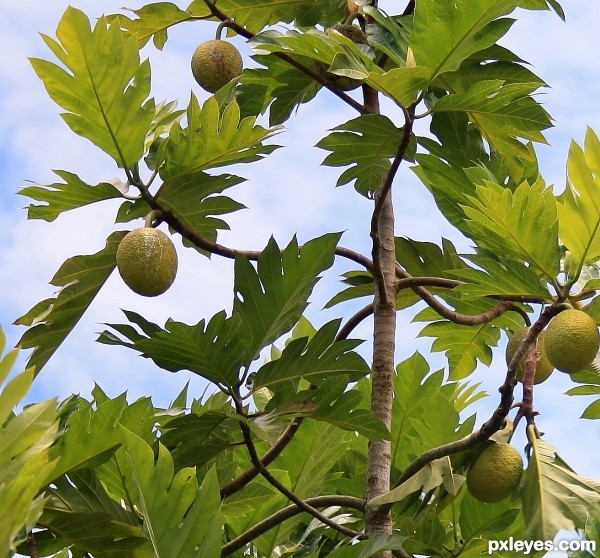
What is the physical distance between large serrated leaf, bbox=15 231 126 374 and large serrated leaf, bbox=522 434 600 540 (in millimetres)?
820

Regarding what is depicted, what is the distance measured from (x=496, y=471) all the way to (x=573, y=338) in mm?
263

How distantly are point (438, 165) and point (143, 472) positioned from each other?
85 centimetres

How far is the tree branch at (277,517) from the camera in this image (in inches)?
66.2

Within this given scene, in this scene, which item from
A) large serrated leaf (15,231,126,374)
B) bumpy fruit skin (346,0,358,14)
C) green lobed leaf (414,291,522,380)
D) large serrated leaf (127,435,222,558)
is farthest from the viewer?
green lobed leaf (414,291,522,380)

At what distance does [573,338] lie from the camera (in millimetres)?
1488

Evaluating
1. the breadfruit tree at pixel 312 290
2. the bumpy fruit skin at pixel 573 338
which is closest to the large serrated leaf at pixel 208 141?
the breadfruit tree at pixel 312 290

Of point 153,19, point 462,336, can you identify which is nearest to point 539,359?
point 462,336

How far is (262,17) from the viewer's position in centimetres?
215

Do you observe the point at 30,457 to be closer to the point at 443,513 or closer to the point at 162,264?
the point at 162,264

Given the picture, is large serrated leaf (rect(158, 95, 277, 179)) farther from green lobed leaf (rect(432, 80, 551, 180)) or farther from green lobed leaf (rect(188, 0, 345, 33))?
green lobed leaf (rect(188, 0, 345, 33))

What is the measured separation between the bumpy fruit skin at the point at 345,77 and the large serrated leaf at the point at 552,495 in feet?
2.62

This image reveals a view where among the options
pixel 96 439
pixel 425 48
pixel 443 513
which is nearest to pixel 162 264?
pixel 96 439

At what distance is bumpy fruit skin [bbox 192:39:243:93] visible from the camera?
78.3 inches

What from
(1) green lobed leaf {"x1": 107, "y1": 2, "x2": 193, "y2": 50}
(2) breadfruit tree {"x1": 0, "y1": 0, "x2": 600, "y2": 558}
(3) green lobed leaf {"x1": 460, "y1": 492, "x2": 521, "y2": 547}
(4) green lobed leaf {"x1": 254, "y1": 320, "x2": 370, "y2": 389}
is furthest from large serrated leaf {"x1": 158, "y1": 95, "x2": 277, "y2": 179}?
(3) green lobed leaf {"x1": 460, "y1": 492, "x2": 521, "y2": 547}
